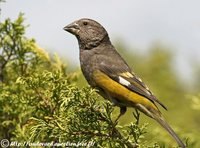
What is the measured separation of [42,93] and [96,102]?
2.27ft

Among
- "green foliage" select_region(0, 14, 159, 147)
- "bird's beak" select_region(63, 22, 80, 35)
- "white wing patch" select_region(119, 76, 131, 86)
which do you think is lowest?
"green foliage" select_region(0, 14, 159, 147)

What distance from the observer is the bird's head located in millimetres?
7512

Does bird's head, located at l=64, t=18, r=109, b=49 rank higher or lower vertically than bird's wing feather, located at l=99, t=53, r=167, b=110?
higher

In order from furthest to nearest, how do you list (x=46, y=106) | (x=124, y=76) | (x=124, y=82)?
(x=124, y=76), (x=124, y=82), (x=46, y=106)

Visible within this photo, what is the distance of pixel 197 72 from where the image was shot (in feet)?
43.6

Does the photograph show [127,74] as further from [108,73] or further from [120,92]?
[120,92]

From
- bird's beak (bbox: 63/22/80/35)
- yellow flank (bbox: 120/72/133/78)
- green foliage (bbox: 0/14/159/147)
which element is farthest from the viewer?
bird's beak (bbox: 63/22/80/35)

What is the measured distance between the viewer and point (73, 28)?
7.52 metres

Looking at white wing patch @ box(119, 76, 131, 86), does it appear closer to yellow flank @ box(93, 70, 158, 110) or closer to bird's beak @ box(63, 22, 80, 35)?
yellow flank @ box(93, 70, 158, 110)

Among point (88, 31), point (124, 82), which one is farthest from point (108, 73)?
point (88, 31)

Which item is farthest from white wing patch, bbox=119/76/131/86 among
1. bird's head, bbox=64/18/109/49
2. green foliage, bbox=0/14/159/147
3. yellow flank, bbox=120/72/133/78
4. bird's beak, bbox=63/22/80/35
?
bird's beak, bbox=63/22/80/35

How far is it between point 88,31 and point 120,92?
42.8 inches

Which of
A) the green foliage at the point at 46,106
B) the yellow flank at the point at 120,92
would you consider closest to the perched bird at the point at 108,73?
the yellow flank at the point at 120,92

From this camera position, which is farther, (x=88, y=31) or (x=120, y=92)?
(x=88, y=31)
